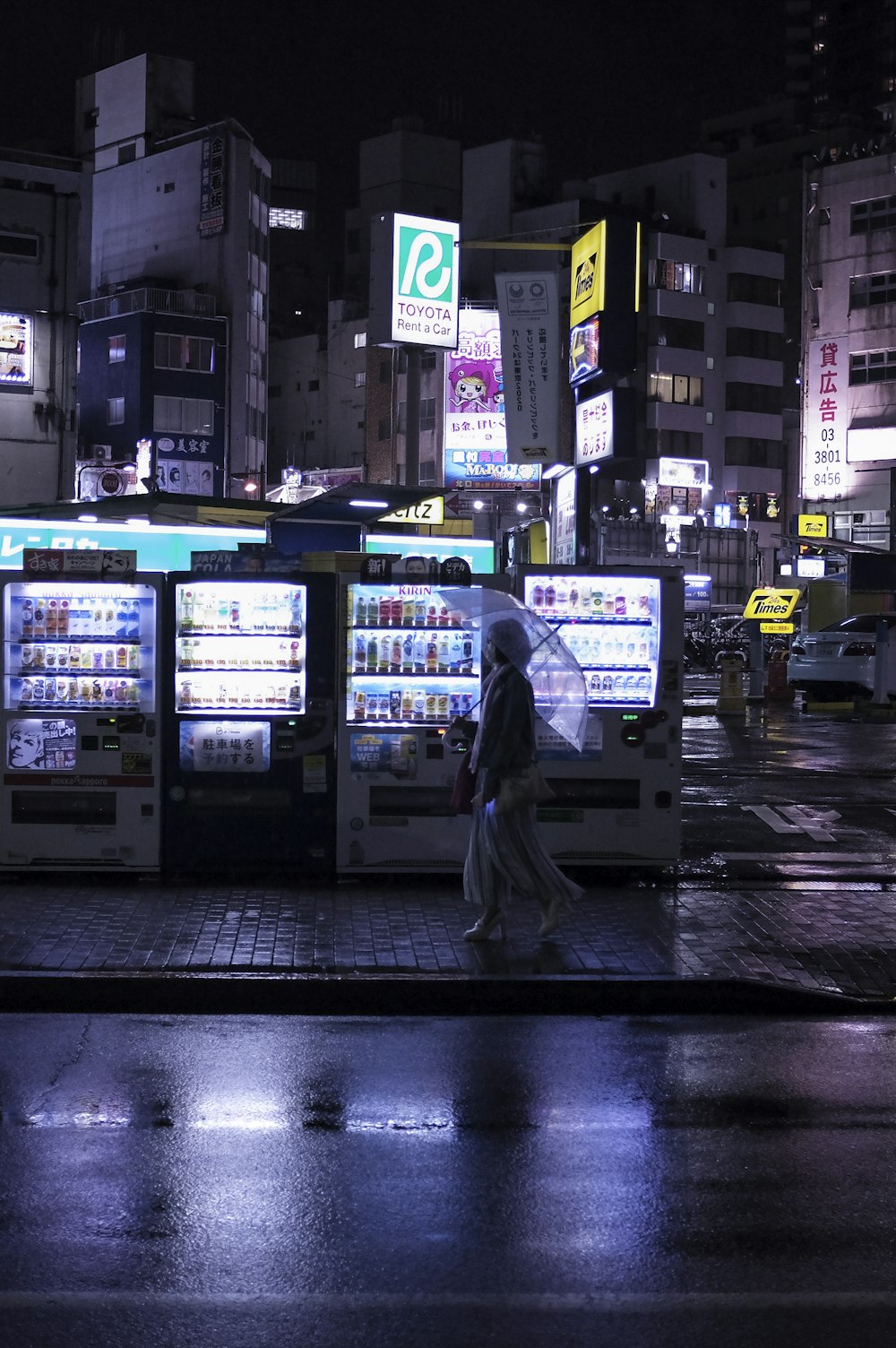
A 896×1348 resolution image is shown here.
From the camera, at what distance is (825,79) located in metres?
114

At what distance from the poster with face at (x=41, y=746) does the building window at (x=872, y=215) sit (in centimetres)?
6014

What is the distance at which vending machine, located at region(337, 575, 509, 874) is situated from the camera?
10.6 m

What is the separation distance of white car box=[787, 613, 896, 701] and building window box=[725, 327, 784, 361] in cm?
4400

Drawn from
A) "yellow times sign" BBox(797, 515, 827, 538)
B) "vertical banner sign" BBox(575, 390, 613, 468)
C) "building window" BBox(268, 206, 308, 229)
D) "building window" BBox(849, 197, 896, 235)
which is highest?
"building window" BBox(268, 206, 308, 229)

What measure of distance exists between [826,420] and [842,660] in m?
37.0

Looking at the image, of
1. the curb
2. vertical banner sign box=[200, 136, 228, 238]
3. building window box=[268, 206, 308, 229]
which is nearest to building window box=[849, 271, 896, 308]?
vertical banner sign box=[200, 136, 228, 238]

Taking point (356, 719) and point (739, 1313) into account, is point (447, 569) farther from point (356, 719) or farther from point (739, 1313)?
point (739, 1313)

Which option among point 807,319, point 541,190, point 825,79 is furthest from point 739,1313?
point 825,79

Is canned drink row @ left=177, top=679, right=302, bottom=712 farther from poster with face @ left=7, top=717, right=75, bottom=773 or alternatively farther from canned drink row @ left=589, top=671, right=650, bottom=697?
canned drink row @ left=589, top=671, right=650, bottom=697

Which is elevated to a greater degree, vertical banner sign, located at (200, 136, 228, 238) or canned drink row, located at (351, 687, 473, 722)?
vertical banner sign, located at (200, 136, 228, 238)

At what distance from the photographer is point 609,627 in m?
10.9

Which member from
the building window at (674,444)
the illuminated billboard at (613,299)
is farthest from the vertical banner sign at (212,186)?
the illuminated billboard at (613,299)

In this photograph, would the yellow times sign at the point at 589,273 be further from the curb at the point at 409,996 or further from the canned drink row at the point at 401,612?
the curb at the point at 409,996

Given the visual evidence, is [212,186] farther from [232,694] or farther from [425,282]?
[232,694]
